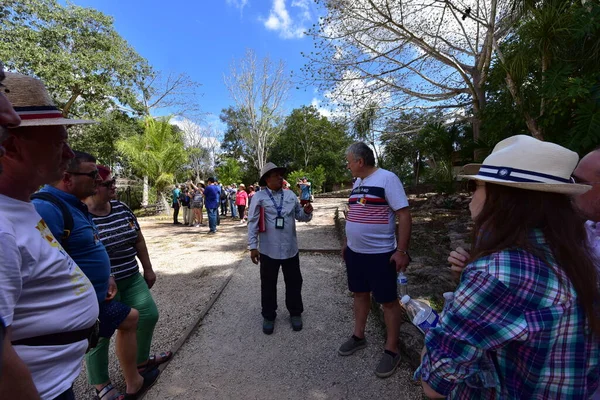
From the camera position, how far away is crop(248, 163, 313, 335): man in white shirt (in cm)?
324

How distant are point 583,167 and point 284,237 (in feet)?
7.93

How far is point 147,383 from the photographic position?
2479mm

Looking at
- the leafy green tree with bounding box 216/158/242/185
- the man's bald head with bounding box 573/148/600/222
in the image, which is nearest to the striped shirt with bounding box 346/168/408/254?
the man's bald head with bounding box 573/148/600/222

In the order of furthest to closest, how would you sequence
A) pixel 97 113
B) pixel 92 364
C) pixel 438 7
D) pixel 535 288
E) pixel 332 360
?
1. pixel 97 113
2. pixel 438 7
3. pixel 332 360
4. pixel 92 364
5. pixel 535 288

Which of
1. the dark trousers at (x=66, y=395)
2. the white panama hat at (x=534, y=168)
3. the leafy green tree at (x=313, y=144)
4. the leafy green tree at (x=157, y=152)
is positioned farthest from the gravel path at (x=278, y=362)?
the leafy green tree at (x=313, y=144)

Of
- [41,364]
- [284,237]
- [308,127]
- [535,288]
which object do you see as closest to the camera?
[535,288]

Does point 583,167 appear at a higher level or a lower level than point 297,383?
higher

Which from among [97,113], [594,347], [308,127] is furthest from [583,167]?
[308,127]

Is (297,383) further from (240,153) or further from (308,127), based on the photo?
(240,153)

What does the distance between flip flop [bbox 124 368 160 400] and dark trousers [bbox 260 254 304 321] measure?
1.17 meters

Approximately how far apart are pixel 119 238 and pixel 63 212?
2.58ft

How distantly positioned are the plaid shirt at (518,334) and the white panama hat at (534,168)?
0.16 m

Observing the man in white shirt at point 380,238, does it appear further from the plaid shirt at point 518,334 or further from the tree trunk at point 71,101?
the tree trunk at point 71,101

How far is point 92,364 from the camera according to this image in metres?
2.24
